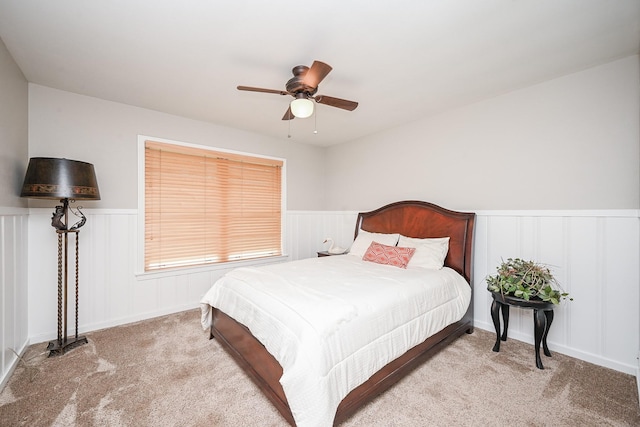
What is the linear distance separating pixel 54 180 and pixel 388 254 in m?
3.22

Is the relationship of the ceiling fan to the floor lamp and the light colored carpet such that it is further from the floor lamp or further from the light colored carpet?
the light colored carpet

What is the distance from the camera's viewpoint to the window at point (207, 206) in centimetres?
329

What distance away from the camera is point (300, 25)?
1.78 m

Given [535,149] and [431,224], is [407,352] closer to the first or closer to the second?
[431,224]

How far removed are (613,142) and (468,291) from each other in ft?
5.76

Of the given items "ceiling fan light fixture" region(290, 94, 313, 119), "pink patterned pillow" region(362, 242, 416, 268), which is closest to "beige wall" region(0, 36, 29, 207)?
"ceiling fan light fixture" region(290, 94, 313, 119)

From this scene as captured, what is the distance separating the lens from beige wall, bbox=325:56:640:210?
2.17 m

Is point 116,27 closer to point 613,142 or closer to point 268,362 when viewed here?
point 268,362

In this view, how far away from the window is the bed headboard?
1.61 metres

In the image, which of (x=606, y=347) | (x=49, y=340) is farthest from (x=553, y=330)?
(x=49, y=340)

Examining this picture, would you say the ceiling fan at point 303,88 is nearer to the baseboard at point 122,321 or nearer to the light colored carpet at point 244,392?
the light colored carpet at point 244,392

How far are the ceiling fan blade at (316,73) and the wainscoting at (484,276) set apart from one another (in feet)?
7.58

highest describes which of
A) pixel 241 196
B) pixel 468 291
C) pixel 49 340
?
pixel 241 196

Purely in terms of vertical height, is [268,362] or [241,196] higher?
[241,196]
